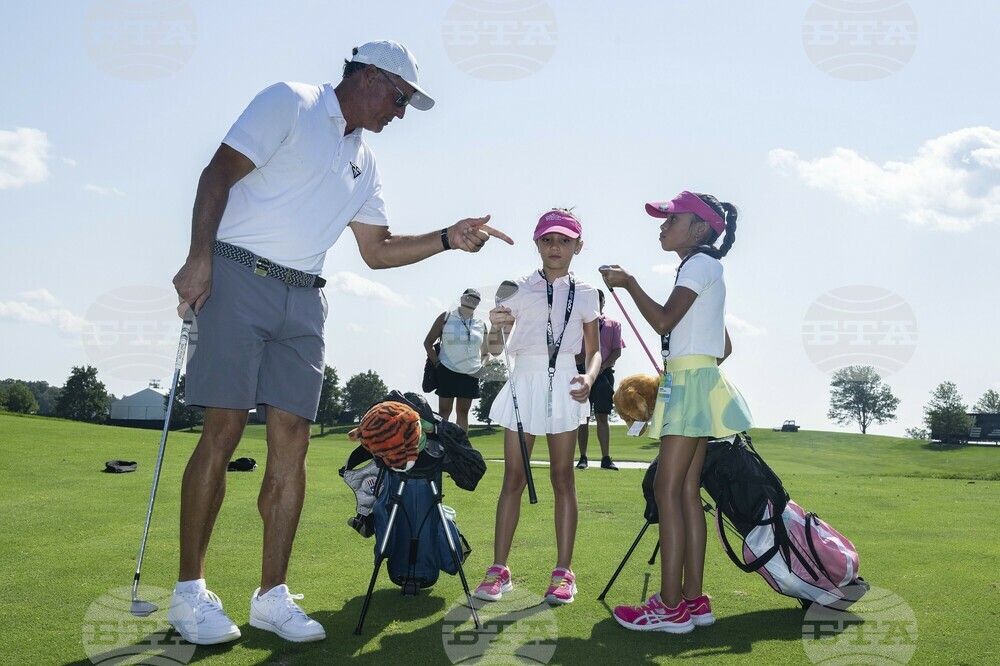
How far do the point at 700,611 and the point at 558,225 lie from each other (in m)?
2.28

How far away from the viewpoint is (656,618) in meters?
4.04

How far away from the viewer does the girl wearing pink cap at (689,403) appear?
4.27m

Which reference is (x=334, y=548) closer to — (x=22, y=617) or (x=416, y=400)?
(x=416, y=400)

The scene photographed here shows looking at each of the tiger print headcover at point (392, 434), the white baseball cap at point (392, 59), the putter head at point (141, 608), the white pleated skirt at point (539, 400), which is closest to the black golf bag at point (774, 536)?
the white pleated skirt at point (539, 400)

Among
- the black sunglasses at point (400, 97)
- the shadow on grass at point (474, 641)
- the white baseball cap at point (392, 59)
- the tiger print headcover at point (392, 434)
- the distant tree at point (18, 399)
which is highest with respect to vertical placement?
the distant tree at point (18, 399)

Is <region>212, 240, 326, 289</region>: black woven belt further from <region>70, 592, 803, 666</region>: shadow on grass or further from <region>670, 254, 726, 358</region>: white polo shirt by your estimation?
<region>670, 254, 726, 358</region>: white polo shirt

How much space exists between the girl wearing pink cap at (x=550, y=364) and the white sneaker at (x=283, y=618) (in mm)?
1410

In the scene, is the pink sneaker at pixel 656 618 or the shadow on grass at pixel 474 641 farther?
the pink sneaker at pixel 656 618

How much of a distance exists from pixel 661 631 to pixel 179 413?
269 feet

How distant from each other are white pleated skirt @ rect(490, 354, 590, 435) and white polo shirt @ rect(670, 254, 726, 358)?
2.58 feet

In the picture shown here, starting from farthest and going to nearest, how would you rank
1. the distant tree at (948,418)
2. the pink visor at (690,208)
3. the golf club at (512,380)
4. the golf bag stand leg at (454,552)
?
1. the distant tree at (948,418)
2. the golf club at (512,380)
3. the pink visor at (690,208)
4. the golf bag stand leg at (454,552)

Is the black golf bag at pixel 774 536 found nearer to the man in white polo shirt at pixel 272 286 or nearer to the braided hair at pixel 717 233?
the braided hair at pixel 717 233

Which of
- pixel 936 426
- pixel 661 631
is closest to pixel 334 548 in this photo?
pixel 661 631

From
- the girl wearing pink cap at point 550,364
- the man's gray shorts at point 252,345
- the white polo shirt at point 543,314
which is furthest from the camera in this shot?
the white polo shirt at point 543,314
